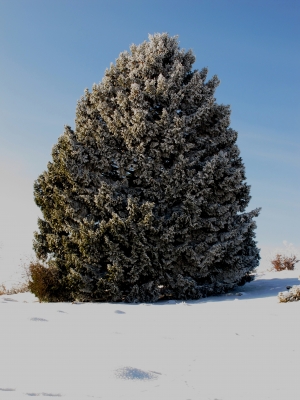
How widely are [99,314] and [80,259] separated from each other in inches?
104

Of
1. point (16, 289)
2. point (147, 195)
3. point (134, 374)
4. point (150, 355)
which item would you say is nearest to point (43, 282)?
point (147, 195)

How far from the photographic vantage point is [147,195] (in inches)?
340

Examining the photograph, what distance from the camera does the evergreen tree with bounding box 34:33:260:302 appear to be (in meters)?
8.09

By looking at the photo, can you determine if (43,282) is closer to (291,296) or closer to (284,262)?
(291,296)

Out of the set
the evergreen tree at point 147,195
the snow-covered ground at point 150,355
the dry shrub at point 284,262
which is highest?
the evergreen tree at point 147,195

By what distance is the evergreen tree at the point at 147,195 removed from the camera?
809cm

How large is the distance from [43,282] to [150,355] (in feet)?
18.2

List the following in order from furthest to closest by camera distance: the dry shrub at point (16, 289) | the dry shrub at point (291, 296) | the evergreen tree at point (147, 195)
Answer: the dry shrub at point (16, 289) < the evergreen tree at point (147, 195) < the dry shrub at point (291, 296)

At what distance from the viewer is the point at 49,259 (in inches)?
353

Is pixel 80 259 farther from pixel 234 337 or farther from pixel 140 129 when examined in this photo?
pixel 234 337

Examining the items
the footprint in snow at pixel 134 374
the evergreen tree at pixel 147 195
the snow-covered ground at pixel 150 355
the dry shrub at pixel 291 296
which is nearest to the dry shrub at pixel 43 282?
the evergreen tree at pixel 147 195

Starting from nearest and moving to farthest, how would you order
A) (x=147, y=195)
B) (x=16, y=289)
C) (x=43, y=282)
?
(x=43, y=282) < (x=147, y=195) < (x=16, y=289)

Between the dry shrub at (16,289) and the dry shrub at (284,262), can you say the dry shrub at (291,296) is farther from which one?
the dry shrub at (16,289)

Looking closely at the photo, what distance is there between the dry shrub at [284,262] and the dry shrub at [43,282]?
9815mm
